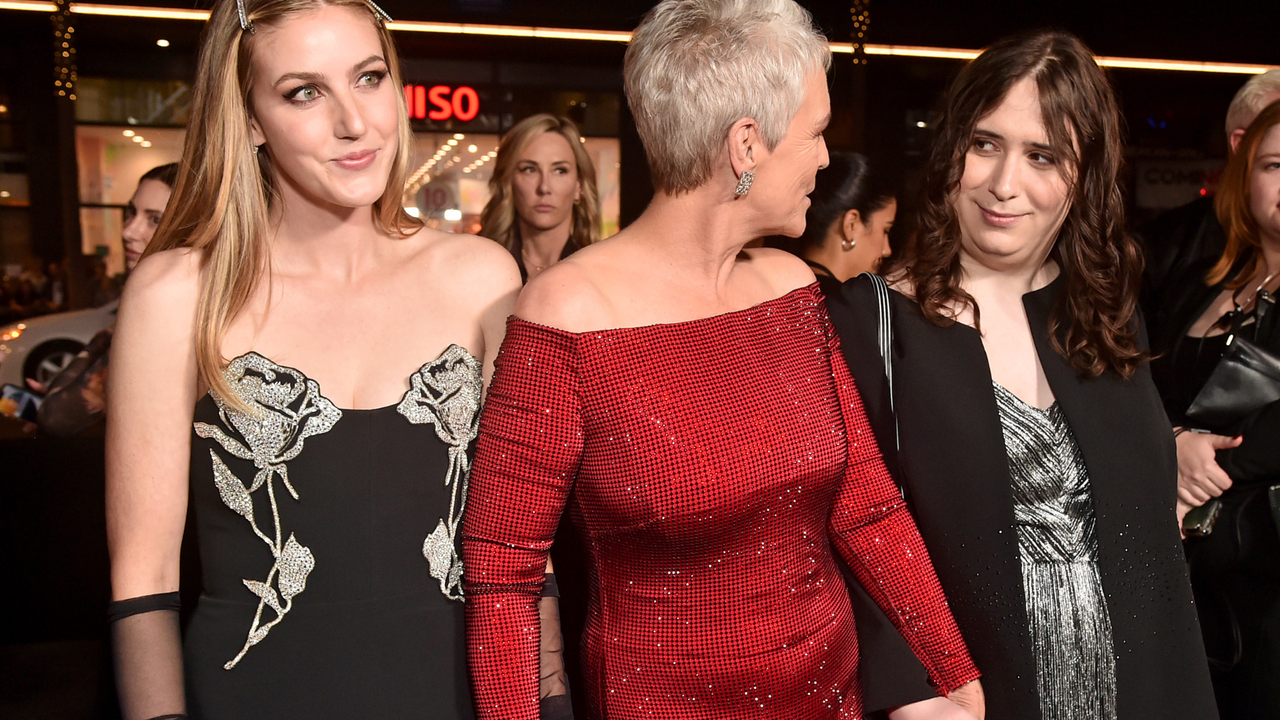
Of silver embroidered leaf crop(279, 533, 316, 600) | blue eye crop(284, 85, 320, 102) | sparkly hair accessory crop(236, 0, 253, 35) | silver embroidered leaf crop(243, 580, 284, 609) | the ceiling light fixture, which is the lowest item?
silver embroidered leaf crop(243, 580, 284, 609)

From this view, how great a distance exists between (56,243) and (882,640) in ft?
35.9

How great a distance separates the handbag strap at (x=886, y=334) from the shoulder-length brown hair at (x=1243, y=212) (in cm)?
124

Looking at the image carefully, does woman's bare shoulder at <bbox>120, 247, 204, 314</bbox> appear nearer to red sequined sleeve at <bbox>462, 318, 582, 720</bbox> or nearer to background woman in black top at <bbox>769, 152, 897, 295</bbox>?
red sequined sleeve at <bbox>462, 318, 582, 720</bbox>

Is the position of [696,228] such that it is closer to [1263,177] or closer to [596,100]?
[1263,177]

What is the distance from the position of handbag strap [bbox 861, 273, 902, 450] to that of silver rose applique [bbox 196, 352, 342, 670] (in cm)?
101

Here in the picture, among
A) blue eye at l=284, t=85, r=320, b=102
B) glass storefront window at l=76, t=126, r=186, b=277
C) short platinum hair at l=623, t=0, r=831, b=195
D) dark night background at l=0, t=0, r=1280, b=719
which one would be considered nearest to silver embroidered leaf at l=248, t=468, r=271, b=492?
blue eye at l=284, t=85, r=320, b=102

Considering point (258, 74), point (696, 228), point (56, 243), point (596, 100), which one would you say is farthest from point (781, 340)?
point (56, 243)

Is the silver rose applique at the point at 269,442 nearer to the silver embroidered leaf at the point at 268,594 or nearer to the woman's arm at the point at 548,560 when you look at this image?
the silver embroidered leaf at the point at 268,594

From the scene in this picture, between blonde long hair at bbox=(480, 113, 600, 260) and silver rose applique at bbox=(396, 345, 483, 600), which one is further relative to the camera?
blonde long hair at bbox=(480, 113, 600, 260)

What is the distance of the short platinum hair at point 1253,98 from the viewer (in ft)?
10.6

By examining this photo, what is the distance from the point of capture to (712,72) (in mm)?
1369

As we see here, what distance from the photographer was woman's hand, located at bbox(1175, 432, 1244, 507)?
85.0 inches

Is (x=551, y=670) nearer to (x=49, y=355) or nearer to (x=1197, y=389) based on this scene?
(x=1197, y=389)

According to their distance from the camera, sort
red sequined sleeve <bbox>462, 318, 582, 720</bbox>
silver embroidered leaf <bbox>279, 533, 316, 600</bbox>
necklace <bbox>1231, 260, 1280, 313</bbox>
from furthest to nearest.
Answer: necklace <bbox>1231, 260, 1280, 313</bbox> < silver embroidered leaf <bbox>279, 533, 316, 600</bbox> < red sequined sleeve <bbox>462, 318, 582, 720</bbox>
